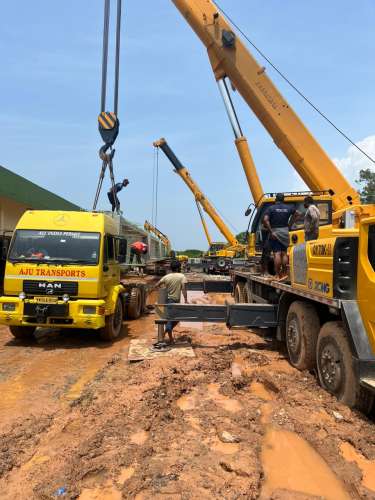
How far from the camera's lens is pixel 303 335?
548 cm

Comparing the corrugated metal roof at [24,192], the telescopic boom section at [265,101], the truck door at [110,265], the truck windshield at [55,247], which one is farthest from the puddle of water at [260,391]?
the corrugated metal roof at [24,192]

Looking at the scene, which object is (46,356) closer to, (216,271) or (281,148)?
(281,148)

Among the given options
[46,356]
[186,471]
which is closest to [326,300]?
[186,471]

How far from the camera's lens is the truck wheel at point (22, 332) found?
25.8 ft

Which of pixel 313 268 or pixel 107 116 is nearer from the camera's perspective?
pixel 313 268

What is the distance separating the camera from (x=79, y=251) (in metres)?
7.77

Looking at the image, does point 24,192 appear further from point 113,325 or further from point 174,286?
point 174,286

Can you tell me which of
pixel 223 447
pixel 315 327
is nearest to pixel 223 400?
pixel 223 447

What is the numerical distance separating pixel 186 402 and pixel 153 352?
2.21 m

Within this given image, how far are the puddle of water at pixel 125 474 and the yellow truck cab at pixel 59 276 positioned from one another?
14.5ft

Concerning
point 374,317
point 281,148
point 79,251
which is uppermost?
point 281,148

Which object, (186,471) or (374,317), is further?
(374,317)

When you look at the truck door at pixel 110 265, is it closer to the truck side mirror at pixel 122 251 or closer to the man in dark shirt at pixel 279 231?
the truck side mirror at pixel 122 251

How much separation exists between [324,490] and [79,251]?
604cm
